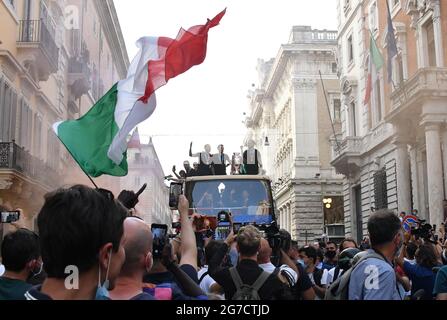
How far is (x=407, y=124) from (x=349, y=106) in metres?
10.1

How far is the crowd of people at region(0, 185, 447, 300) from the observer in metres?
2.16

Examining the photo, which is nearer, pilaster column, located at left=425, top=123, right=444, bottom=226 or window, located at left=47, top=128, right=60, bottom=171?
pilaster column, located at left=425, top=123, right=444, bottom=226

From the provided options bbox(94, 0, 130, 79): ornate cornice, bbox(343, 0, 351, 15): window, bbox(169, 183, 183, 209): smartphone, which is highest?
bbox(343, 0, 351, 15): window

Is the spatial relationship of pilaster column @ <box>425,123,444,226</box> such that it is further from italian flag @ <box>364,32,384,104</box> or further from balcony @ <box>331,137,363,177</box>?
balcony @ <box>331,137,363,177</box>

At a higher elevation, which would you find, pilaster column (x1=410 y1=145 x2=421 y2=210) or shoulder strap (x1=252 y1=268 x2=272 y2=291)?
pilaster column (x1=410 y1=145 x2=421 y2=210)

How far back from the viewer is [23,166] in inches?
671

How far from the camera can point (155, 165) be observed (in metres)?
68.6

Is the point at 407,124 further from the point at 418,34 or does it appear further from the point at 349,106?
the point at 349,106

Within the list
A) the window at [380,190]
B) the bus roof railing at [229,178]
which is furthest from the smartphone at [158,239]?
the window at [380,190]

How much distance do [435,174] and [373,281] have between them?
16.7 m

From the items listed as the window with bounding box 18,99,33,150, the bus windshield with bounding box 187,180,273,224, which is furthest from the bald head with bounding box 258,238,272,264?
the window with bounding box 18,99,33,150

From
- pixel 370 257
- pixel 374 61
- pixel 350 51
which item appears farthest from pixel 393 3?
pixel 370 257

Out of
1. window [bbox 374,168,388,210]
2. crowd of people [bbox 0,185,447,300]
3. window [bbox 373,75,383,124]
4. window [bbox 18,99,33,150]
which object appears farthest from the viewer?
window [bbox 373,75,383,124]
